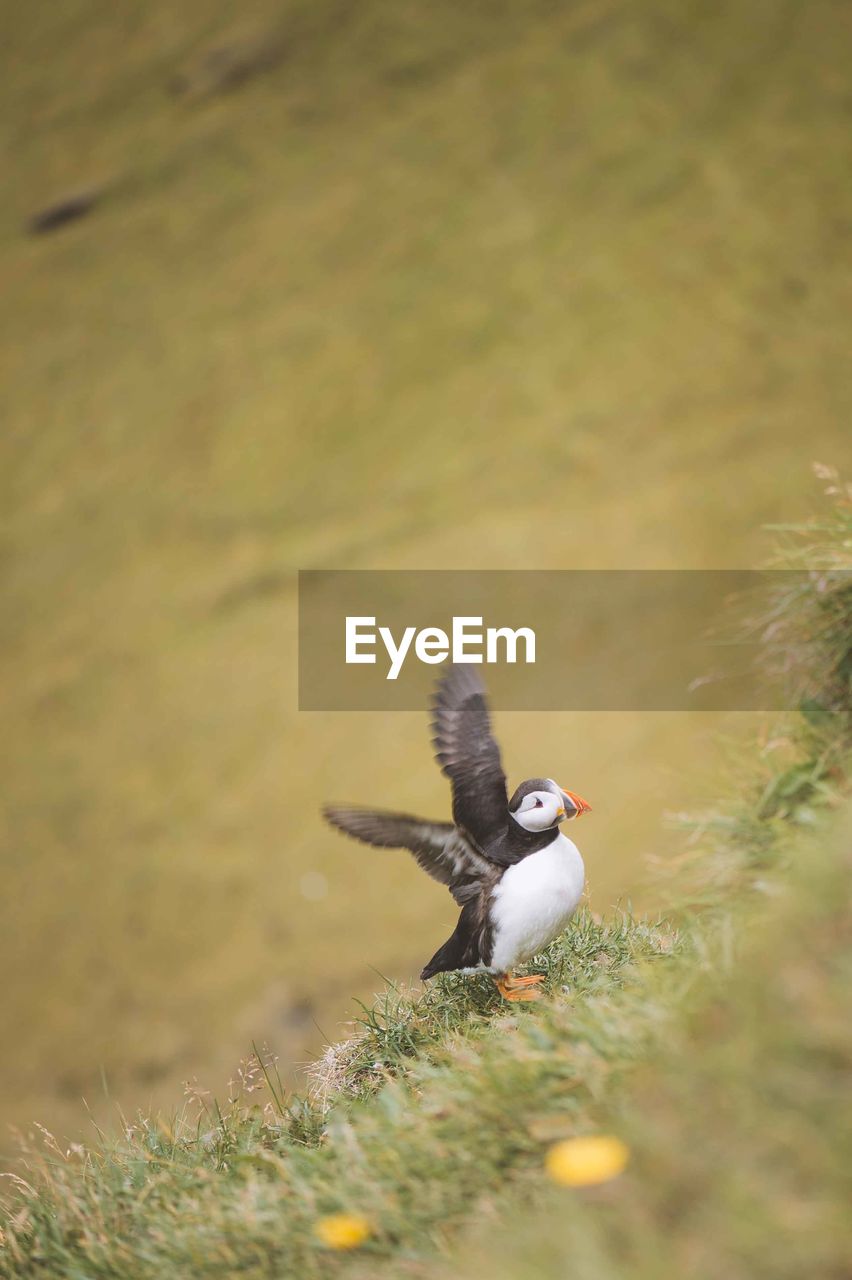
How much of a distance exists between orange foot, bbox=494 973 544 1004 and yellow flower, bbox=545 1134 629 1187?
0.66 metres

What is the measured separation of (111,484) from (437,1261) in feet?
Answer: 19.2

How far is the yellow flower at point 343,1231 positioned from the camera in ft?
3.64

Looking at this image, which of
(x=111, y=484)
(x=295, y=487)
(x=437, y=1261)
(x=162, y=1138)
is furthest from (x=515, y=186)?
(x=437, y=1261)

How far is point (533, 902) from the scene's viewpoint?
162 cm

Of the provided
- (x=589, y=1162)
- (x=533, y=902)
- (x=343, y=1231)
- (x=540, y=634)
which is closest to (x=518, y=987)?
(x=533, y=902)

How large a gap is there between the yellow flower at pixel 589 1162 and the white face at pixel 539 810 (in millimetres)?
696

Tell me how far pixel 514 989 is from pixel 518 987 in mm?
11

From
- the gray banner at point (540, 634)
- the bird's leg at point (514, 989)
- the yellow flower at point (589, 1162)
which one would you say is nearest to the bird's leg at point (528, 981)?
the bird's leg at point (514, 989)

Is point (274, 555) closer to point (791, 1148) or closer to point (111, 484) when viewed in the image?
point (111, 484)

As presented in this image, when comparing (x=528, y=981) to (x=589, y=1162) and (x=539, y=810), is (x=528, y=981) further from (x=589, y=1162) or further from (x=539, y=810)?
(x=589, y=1162)

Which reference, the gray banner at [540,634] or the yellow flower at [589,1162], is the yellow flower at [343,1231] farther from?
the gray banner at [540,634]

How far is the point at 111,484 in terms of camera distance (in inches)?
249

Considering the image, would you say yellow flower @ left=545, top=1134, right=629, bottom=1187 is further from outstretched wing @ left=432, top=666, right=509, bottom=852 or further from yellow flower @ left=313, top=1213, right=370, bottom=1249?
outstretched wing @ left=432, top=666, right=509, bottom=852

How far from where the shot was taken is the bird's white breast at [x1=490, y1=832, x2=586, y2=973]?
163 centimetres
